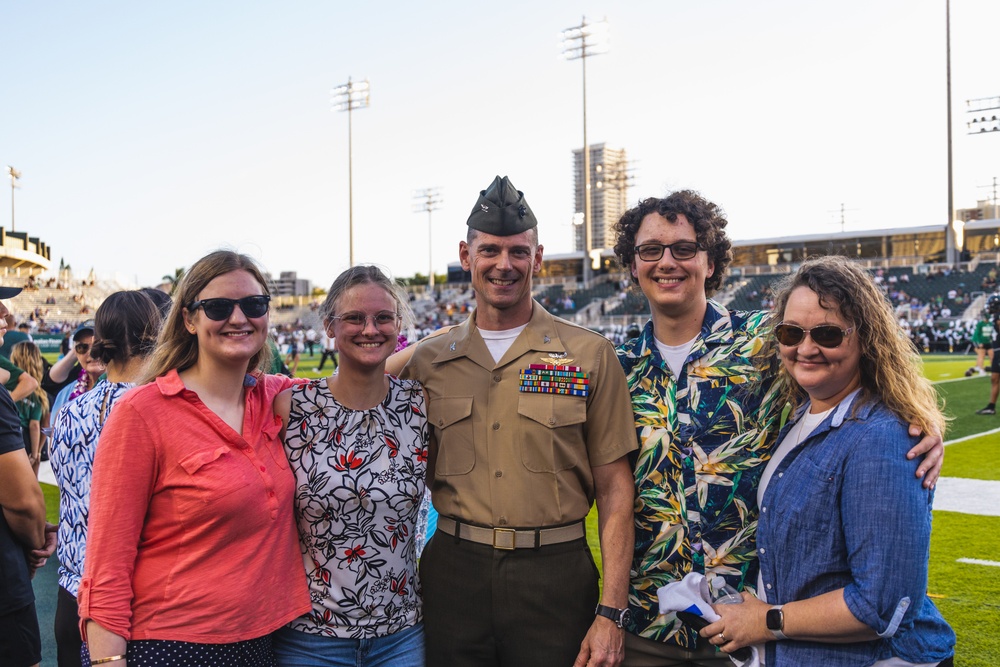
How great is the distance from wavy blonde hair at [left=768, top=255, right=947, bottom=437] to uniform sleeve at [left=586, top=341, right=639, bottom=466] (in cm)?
77

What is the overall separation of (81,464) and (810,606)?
247 centimetres

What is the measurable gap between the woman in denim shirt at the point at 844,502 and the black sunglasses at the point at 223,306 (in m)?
1.67

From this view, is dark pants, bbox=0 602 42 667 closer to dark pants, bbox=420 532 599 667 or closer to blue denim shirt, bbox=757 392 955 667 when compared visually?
dark pants, bbox=420 532 599 667

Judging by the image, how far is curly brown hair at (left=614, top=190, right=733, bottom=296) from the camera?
3.02m

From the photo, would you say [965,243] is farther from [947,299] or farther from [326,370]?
[326,370]

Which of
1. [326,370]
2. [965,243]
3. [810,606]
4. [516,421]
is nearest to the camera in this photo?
[810,606]

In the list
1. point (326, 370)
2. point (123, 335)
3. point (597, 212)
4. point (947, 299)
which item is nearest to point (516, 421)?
point (123, 335)

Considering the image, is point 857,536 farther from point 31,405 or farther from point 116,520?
point 31,405

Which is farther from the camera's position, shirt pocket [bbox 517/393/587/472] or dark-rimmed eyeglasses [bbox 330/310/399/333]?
shirt pocket [bbox 517/393/587/472]

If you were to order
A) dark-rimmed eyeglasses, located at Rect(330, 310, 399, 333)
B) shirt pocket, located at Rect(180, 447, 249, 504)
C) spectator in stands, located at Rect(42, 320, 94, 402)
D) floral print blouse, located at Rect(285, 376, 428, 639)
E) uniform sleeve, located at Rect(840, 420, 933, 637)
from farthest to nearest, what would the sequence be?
spectator in stands, located at Rect(42, 320, 94, 402) < dark-rimmed eyeglasses, located at Rect(330, 310, 399, 333) < floral print blouse, located at Rect(285, 376, 428, 639) < shirt pocket, located at Rect(180, 447, 249, 504) < uniform sleeve, located at Rect(840, 420, 933, 637)

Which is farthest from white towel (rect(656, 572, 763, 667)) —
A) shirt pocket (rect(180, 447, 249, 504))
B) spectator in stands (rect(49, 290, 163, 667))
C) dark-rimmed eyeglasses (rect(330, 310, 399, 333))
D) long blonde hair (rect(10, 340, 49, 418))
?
long blonde hair (rect(10, 340, 49, 418))

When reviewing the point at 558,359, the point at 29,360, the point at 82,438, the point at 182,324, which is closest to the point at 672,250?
the point at 558,359

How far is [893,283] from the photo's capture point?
40.5 metres

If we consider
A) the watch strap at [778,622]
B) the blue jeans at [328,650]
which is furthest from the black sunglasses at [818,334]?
the blue jeans at [328,650]
